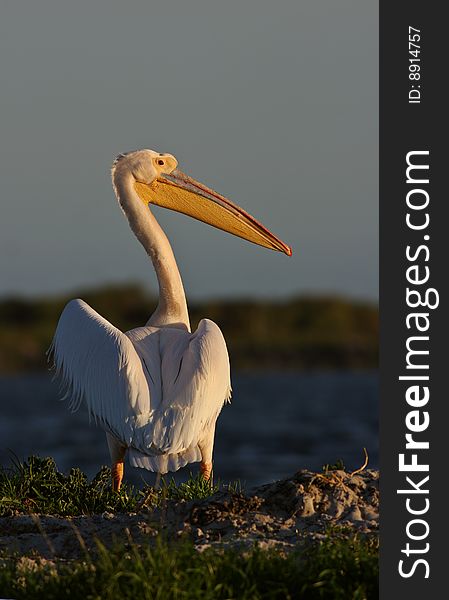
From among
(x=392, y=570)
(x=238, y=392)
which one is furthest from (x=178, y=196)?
(x=238, y=392)

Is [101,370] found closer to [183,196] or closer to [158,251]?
[158,251]

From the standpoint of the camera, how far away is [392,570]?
6008mm

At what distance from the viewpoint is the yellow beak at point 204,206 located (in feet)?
33.2

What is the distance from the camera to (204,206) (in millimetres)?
10391

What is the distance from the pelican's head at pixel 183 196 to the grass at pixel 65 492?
239 centimetres

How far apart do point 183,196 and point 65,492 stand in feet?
9.32

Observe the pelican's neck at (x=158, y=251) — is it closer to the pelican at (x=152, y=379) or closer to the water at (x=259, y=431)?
the pelican at (x=152, y=379)

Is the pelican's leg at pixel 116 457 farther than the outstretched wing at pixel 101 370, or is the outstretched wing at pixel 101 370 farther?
the pelican's leg at pixel 116 457

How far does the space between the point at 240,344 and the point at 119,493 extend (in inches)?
2050

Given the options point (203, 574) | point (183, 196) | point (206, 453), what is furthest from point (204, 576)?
point (183, 196)

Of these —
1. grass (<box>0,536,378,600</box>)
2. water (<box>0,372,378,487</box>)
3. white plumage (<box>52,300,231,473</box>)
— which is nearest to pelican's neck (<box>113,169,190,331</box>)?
white plumage (<box>52,300,231,473</box>)

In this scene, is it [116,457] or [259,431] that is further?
[259,431]

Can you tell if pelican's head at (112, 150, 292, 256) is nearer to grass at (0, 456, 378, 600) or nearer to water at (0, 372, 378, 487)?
grass at (0, 456, 378, 600)

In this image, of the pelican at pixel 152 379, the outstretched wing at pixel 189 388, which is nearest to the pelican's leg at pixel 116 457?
the pelican at pixel 152 379
